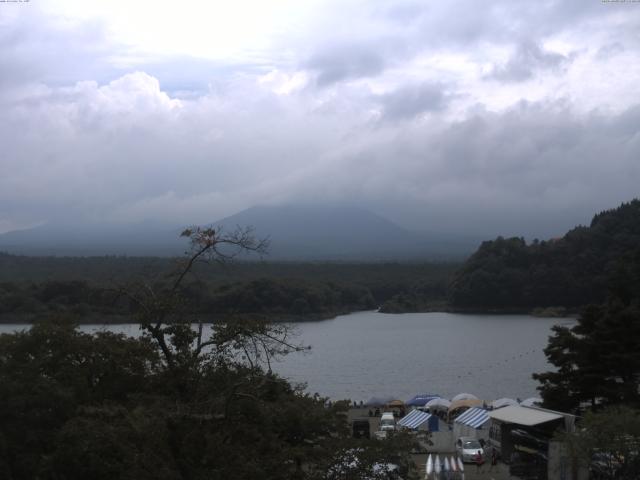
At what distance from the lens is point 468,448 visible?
1280cm

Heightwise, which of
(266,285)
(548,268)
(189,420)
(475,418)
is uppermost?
(548,268)

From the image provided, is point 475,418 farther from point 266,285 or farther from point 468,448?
point 266,285

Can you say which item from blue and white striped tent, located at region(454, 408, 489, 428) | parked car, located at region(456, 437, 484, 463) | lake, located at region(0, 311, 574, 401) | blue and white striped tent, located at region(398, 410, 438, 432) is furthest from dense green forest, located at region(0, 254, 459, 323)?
parked car, located at region(456, 437, 484, 463)

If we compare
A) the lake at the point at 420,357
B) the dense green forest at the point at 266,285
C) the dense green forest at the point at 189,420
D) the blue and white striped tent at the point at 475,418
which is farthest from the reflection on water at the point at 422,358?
the dense green forest at the point at 189,420

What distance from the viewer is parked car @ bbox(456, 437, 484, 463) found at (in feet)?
41.0

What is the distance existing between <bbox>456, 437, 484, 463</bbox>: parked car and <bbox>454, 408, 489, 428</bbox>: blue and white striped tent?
820 mm

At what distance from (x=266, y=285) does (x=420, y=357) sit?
11.7 m

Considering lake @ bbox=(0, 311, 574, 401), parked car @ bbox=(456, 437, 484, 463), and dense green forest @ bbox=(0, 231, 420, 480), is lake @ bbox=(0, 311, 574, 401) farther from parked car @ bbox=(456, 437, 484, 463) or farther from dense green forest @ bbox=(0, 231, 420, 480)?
dense green forest @ bbox=(0, 231, 420, 480)

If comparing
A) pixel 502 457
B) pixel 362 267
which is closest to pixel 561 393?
pixel 502 457

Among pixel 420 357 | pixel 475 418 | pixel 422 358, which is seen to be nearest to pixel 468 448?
pixel 475 418

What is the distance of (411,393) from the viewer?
24.3 meters

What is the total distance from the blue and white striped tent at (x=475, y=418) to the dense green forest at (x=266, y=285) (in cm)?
970

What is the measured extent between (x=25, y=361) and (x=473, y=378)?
816 inches

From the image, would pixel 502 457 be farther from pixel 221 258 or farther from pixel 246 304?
pixel 246 304
